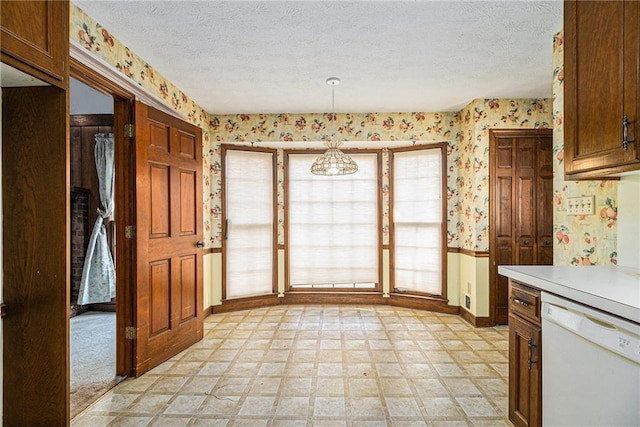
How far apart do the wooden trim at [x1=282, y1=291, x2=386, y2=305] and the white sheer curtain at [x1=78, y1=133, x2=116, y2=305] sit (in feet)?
7.38

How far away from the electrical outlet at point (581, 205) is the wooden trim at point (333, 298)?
3001mm

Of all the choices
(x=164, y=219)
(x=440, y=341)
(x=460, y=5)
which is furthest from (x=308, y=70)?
(x=440, y=341)

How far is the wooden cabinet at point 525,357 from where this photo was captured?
1783 mm

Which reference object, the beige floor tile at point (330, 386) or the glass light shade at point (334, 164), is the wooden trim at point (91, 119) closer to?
the glass light shade at point (334, 164)

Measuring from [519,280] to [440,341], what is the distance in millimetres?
1892

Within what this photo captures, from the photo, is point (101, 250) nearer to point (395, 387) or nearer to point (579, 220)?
point (395, 387)

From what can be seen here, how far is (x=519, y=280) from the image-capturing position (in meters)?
1.93

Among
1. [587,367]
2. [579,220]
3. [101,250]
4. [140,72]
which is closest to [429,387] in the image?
[587,367]

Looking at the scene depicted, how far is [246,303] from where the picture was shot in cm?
485

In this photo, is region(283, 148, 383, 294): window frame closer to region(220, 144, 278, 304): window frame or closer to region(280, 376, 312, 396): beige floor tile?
region(220, 144, 278, 304): window frame

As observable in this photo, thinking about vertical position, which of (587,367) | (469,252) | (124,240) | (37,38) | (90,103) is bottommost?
(587,367)

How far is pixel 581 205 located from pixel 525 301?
0.88 meters

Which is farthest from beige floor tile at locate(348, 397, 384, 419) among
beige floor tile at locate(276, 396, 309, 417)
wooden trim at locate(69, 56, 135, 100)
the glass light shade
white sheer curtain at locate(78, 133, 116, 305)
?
white sheer curtain at locate(78, 133, 116, 305)

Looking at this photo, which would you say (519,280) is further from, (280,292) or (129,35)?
(280,292)
